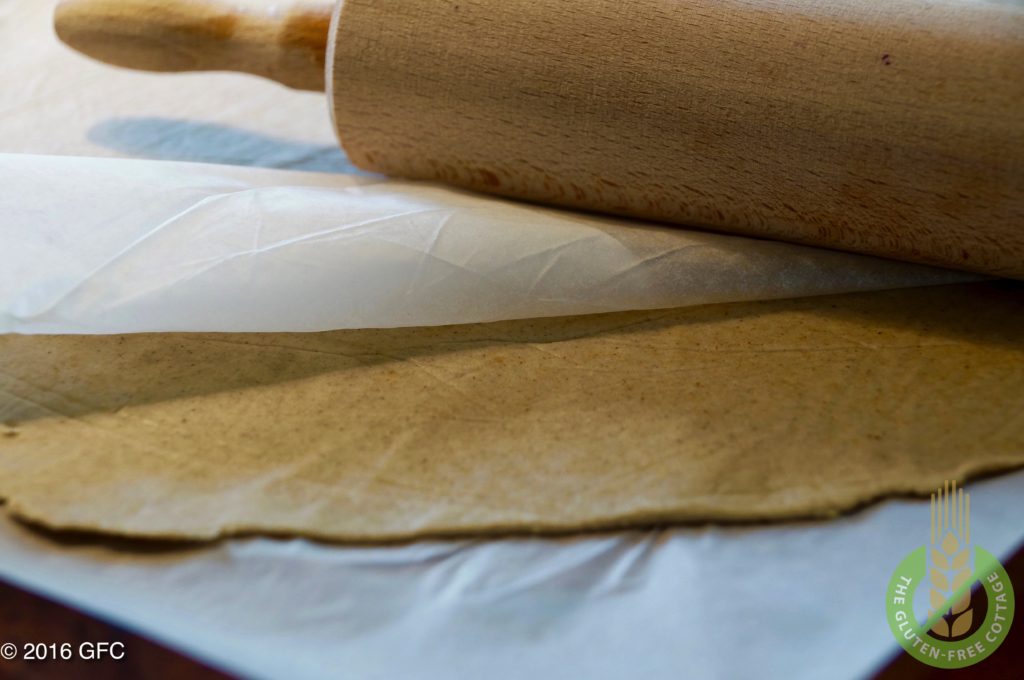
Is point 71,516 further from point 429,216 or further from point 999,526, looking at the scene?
point 999,526

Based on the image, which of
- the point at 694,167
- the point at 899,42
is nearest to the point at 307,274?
the point at 694,167

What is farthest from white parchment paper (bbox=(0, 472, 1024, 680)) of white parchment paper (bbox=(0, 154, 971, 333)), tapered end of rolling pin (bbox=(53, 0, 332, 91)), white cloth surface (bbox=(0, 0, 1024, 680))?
tapered end of rolling pin (bbox=(53, 0, 332, 91))

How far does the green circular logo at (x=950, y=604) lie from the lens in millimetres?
525

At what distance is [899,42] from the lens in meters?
0.74

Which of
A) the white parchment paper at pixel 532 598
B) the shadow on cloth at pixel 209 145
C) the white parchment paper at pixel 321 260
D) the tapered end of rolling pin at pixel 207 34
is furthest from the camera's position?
the shadow on cloth at pixel 209 145

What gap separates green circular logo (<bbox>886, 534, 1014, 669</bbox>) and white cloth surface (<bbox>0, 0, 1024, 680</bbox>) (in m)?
0.01

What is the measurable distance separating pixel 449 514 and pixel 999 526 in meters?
0.35

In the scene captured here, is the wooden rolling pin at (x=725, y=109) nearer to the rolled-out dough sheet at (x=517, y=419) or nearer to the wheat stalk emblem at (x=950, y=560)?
the rolled-out dough sheet at (x=517, y=419)

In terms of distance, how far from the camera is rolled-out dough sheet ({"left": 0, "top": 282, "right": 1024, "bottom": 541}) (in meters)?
0.60

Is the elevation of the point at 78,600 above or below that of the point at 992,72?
below

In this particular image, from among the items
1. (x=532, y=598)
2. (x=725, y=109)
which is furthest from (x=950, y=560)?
(x=725, y=109)

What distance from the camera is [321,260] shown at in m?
0.74

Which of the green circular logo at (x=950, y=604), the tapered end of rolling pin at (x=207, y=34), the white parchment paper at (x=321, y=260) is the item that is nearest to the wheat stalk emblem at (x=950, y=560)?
the green circular logo at (x=950, y=604)

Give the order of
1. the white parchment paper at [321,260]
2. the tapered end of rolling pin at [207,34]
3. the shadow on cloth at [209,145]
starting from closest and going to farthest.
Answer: the white parchment paper at [321,260] → the tapered end of rolling pin at [207,34] → the shadow on cloth at [209,145]
